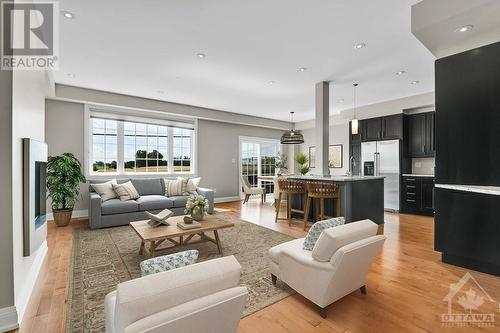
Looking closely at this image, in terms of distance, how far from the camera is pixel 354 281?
80.8 inches

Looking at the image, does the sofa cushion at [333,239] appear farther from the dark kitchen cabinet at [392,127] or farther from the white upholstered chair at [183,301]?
the dark kitchen cabinet at [392,127]

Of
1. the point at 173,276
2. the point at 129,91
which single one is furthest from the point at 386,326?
the point at 129,91

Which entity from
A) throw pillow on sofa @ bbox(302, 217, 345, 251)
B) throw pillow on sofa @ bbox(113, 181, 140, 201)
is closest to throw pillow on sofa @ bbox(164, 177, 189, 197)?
throw pillow on sofa @ bbox(113, 181, 140, 201)

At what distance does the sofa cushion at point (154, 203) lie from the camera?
4.80m

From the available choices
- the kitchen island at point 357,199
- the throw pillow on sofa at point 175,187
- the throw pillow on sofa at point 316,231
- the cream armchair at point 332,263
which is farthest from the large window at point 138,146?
the throw pillow on sofa at point 316,231

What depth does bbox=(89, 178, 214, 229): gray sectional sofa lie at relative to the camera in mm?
4367

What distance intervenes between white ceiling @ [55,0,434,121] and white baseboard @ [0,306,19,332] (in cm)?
279

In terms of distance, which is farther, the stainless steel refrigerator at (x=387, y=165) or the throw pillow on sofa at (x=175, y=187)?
the stainless steel refrigerator at (x=387, y=165)

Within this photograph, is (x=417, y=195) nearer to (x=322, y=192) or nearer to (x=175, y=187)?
(x=322, y=192)

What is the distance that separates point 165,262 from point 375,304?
1816 mm

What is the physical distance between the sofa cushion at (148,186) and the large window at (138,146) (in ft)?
2.04

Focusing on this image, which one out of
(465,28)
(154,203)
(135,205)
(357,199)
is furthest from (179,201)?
(465,28)

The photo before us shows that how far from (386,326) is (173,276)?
168cm

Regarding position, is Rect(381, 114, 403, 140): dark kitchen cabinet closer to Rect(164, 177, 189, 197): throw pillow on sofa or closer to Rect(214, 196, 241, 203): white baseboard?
Rect(214, 196, 241, 203): white baseboard
